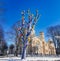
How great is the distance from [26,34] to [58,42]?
155ft

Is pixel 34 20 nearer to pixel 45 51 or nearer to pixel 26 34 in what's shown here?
pixel 26 34

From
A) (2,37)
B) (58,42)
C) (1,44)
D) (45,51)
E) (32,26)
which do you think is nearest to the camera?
(32,26)

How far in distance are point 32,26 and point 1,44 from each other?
40.1m

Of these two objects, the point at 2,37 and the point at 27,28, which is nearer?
the point at 27,28

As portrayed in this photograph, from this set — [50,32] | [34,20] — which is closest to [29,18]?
[34,20]

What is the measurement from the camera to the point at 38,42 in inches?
4178

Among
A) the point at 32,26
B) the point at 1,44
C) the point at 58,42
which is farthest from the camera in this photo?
the point at 58,42

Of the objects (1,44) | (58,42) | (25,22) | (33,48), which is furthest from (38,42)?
(25,22)

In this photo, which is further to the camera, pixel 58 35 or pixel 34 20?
pixel 58 35

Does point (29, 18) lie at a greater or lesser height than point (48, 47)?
greater

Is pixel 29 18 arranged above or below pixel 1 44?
above

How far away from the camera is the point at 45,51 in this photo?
111812mm

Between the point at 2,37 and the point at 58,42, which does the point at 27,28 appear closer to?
the point at 2,37

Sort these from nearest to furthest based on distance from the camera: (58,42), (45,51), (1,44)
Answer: (1,44), (58,42), (45,51)
